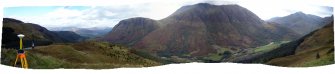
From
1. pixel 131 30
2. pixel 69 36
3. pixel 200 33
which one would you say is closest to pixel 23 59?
pixel 69 36

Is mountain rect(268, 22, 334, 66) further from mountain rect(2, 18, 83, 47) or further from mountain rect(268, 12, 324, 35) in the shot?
mountain rect(2, 18, 83, 47)

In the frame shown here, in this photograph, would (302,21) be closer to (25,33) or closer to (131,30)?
(131,30)

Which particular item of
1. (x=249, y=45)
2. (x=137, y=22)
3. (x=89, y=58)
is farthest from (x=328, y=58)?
(x=89, y=58)

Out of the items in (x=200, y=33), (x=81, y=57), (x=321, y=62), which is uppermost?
(x=200, y=33)

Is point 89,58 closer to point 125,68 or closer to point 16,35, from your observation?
point 125,68

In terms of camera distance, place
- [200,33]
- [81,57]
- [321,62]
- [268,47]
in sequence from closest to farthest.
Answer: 1. [321,62]
2. [200,33]
3. [81,57]
4. [268,47]

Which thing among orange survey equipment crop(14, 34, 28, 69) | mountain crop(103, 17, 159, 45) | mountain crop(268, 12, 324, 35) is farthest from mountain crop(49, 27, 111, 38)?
mountain crop(268, 12, 324, 35)
